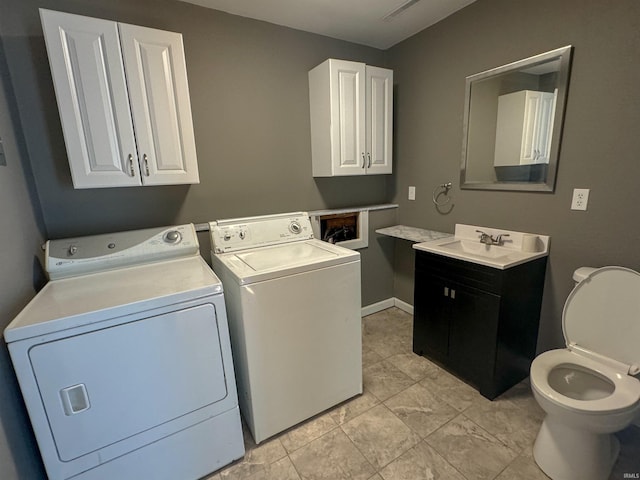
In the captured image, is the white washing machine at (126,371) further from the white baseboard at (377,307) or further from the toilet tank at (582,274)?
the toilet tank at (582,274)

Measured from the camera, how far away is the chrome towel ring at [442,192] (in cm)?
242

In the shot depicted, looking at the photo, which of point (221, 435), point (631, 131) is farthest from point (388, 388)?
point (631, 131)

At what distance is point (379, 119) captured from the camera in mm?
2432

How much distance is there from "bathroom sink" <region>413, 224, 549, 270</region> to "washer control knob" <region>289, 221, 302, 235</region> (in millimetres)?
847

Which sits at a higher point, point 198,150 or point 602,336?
point 198,150

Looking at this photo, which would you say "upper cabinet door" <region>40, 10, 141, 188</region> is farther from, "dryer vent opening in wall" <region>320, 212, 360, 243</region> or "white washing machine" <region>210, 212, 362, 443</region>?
"dryer vent opening in wall" <region>320, 212, 360, 243</region>

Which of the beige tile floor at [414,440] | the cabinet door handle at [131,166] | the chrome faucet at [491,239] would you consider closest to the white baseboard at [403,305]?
the beige tile floor at [414,440]

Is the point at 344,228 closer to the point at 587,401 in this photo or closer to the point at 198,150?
the point at 198,150

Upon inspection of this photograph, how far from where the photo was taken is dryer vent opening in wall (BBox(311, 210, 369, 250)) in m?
2.56

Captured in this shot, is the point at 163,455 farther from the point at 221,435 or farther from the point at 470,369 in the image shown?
the point at 470,369

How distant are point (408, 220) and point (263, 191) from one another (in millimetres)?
1403

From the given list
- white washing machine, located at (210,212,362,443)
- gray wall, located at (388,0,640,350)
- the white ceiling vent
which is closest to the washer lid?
white washing machine, located at (210,212,362,443)

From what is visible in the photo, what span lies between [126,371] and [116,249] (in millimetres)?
786

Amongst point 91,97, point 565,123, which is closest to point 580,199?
point 565,123
